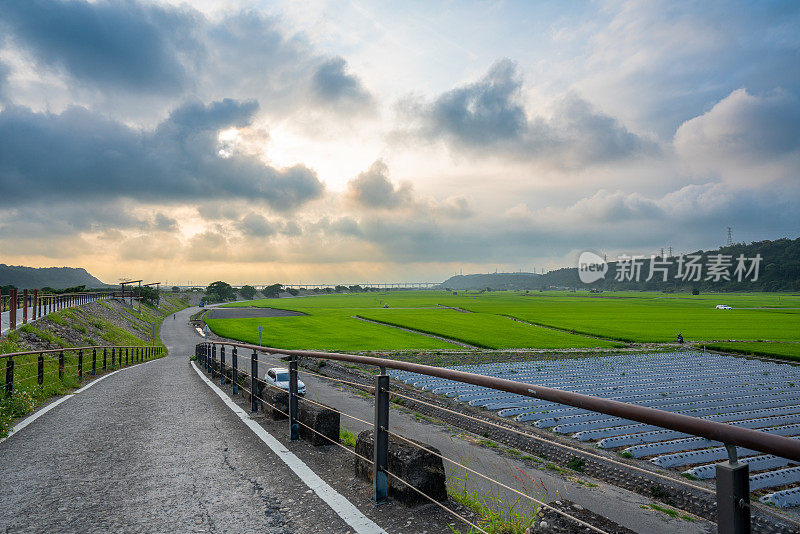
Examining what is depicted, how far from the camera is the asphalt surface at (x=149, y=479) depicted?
3619 mm

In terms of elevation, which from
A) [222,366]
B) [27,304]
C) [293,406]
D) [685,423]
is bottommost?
[222,366]

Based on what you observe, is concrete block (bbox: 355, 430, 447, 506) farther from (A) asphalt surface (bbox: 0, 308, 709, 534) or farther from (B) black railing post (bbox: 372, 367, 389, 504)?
(A) asphalt surface (bbox: 0, 308, 709, 534)

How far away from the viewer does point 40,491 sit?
14.0 feet

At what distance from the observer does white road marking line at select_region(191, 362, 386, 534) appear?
343 cm

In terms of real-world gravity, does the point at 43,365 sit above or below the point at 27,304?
below

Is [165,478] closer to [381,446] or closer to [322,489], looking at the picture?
[322,489]

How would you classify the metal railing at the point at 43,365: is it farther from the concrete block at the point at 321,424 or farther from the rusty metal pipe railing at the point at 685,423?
the rusty metal pipe railing at the point at 685,423

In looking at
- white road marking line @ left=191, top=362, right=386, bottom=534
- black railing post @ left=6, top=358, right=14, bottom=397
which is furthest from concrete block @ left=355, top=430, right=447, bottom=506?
black railing post @ left=6, top=358, right=14, bottom=397

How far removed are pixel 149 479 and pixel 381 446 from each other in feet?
8.61

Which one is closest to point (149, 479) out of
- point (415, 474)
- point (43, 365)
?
point (415, 474)

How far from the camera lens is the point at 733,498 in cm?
167

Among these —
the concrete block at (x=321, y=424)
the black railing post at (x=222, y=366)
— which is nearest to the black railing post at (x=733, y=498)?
the concrete block at (x=321, y=424)

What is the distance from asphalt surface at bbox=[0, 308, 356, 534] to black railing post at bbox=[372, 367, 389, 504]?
1.49 ft

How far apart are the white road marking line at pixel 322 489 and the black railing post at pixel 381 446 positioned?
26 cm
